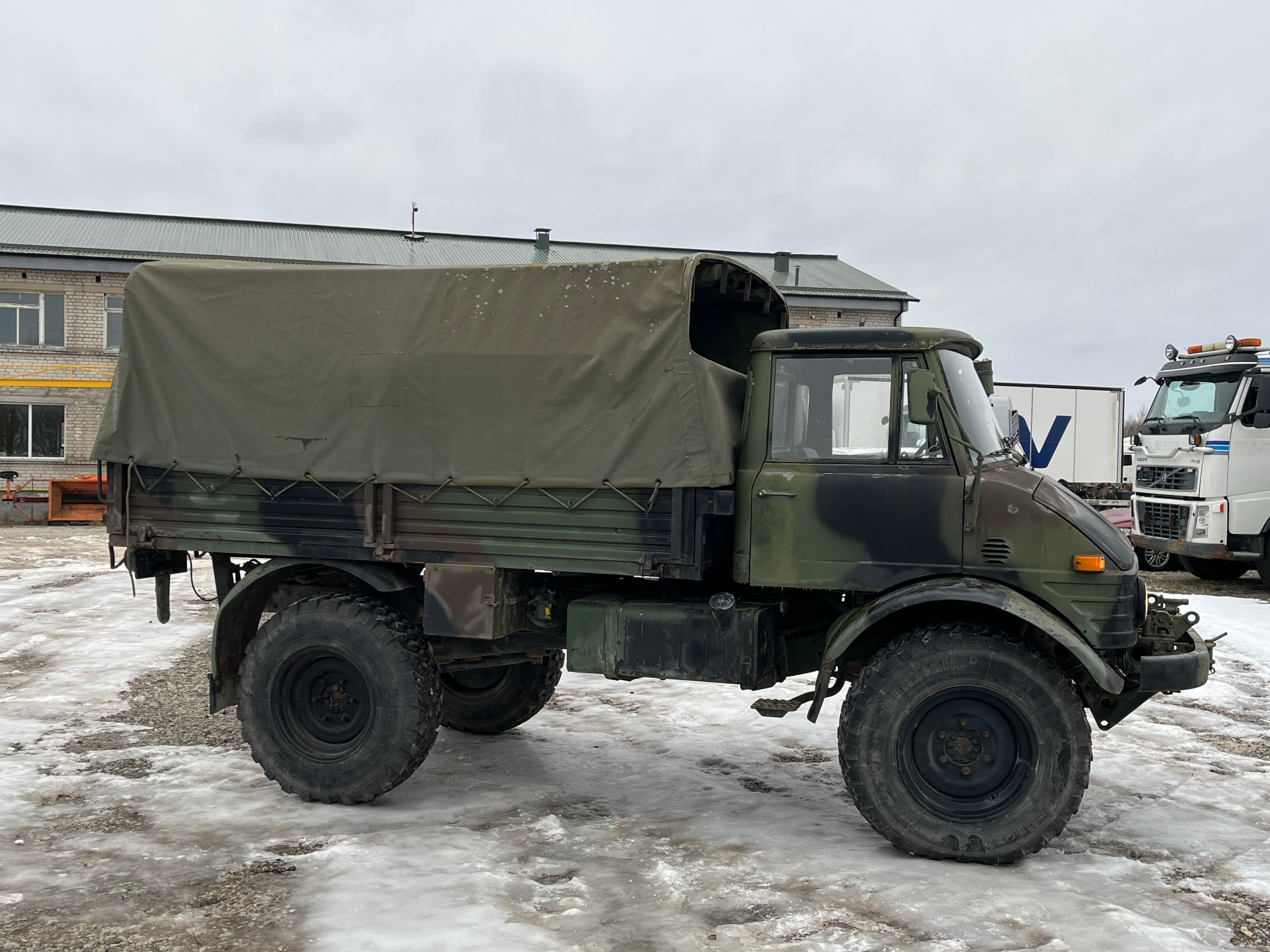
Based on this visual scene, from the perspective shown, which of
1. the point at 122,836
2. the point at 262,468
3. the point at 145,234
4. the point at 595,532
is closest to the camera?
the point at 122,836

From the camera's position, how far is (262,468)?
5.98m

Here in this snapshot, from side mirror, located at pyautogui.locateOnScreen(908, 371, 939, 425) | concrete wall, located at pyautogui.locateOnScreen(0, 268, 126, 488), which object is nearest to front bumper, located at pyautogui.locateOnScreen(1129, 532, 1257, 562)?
side mirror, located at pyautogui.locateOnScreen(908, 371, 939, 425)

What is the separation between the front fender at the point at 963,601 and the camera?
482 centimetres

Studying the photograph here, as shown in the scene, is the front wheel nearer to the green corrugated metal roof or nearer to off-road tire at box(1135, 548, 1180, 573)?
off-road tire at box(1135, 548, 1180, 573)

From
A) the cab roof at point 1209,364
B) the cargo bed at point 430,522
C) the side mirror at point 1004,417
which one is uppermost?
the cab roof at point 1209,364

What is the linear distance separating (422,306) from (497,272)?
1.55 feet

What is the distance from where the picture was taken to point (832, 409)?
17.8 ft

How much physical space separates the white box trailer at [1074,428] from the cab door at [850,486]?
733 inches

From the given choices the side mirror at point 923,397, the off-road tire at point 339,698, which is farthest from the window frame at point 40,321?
the side mirror at point 923,397

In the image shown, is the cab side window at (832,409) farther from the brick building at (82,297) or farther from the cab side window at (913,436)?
the brick building at (82,297)

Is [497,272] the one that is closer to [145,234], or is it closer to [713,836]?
[713,836]

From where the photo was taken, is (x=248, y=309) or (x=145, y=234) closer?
(x=248, y=309)

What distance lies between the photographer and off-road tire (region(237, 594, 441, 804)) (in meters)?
5.81

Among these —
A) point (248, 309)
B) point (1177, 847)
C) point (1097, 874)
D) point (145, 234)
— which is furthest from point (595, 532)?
point (145, 234)
